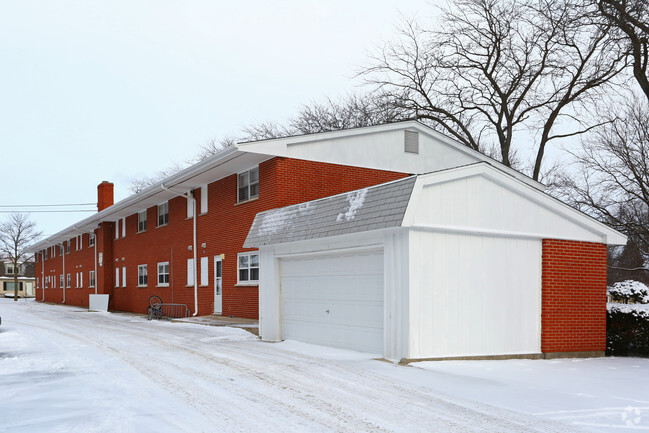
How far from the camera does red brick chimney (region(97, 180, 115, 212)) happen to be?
41281 millimetres

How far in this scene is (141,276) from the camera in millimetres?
30531

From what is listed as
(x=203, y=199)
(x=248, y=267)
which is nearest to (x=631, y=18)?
(x=248, y=267)

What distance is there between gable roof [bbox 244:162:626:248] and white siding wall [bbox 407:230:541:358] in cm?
32

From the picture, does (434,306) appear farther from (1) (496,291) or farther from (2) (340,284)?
(2) (340,284)

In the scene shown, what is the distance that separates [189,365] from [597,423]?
6.46 meters

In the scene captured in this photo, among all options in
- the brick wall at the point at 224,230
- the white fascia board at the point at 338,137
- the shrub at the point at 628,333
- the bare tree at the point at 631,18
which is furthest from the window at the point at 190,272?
the bare tree at the point at 631,18

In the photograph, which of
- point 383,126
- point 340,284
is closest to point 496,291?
point 340,284

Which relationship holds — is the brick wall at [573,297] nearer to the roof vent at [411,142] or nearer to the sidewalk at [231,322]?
the sidewalk at [231,322]

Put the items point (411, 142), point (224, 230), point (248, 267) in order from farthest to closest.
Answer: point (224, 230), point (411, 142), point (248, 267)

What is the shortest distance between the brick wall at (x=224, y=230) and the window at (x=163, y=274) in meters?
0.25

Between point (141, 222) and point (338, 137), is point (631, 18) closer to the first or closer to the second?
point (338, 137)

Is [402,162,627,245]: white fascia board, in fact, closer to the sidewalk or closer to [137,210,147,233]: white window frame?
the sidewalk

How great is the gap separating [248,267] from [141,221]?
1297cm

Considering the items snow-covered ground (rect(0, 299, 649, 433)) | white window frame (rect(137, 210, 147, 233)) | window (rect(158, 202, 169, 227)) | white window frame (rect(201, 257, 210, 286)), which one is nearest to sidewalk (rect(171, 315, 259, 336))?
white window frame (rect(201, 257, 210, 286))
